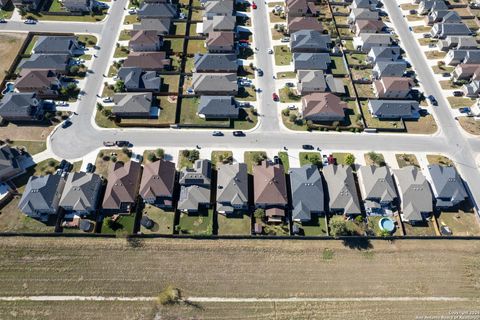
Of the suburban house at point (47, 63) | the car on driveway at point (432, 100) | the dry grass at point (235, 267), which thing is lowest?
the dry grass at point (235, 267)

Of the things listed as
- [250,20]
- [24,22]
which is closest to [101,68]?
[24,22]

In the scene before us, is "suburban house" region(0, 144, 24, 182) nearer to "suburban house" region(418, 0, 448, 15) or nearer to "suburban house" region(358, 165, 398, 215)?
"suburban house" region(358, 165, 398, 215)

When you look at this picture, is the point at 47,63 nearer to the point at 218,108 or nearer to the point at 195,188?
the point at 218,108

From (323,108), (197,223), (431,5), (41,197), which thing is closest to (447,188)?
(323,108)

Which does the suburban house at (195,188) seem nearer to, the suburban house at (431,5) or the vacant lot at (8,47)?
the vacant lot at (8,47)

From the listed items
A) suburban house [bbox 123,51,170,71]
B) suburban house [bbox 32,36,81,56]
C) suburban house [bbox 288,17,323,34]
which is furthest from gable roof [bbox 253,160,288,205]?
→ suburban house [bbox 32,36,81,56]

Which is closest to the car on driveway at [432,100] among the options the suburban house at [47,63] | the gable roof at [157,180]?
the gable roof at [157,180]
